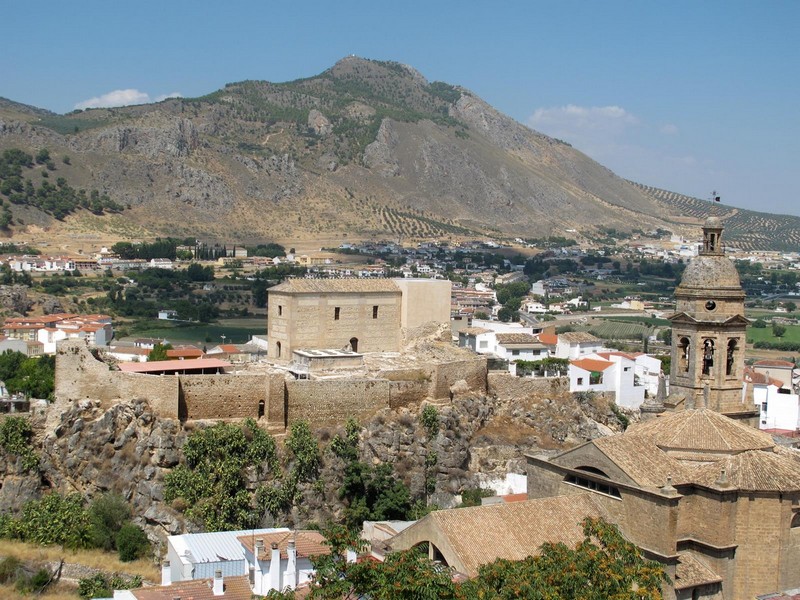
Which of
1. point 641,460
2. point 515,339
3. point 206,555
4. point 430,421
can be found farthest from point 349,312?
point 641,460

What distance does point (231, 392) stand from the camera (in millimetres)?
29875

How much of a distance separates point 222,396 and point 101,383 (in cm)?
354

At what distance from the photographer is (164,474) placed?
28328 millimetres

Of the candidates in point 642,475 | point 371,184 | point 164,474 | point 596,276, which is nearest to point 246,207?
point 371,184

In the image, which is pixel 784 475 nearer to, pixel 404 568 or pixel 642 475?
pixel 642 475

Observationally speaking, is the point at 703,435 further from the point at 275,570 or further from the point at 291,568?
the point at 275,570

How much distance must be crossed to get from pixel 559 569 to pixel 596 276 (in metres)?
131

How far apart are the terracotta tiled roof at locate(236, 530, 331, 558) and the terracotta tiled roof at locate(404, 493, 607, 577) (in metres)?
3.78

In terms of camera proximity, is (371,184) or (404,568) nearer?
(404,568)

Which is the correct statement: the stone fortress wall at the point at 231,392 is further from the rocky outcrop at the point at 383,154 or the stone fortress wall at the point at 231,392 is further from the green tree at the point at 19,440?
the rocky outcrop at the point at 383,154

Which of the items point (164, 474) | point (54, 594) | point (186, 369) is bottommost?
point (54, 594)

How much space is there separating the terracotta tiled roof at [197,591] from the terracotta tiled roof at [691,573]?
7820 millimetres

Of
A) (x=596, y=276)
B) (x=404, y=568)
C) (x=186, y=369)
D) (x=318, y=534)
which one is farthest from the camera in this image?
(x=596, y=276)

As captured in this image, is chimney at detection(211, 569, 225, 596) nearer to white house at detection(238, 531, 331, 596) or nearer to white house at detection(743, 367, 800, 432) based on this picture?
white house at detection(238, 531, 331, 596)
